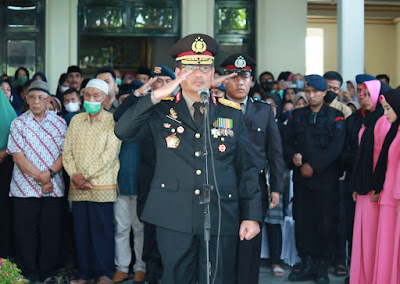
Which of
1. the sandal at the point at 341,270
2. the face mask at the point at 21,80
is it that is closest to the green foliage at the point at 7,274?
the sandal at the point at 341,270

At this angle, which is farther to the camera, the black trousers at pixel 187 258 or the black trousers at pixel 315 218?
the black trousers at pixel 315 218

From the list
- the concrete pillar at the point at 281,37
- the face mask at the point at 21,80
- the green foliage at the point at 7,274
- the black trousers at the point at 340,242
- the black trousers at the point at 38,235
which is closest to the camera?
the green foliage at the point at 7,274

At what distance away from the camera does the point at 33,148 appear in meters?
6.31

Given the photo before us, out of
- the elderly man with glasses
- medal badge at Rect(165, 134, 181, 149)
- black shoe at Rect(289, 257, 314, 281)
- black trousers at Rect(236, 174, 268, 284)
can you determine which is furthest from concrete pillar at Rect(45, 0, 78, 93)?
medal badge at Rect(165, 134, 181, 149)

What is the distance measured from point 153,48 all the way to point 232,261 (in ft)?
47.2

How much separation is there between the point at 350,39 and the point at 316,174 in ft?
12.7

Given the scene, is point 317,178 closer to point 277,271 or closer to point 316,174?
point 316,174

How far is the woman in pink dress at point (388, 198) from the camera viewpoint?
531 cm

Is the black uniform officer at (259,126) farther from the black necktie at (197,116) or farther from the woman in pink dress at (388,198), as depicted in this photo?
the black necktie at (197,116)

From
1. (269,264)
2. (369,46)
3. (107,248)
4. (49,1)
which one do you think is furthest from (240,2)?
(369,46)

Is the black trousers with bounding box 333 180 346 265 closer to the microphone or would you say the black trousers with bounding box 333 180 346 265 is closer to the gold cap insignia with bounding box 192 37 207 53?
the gold cap insignia with bounding box 192 37 207 53

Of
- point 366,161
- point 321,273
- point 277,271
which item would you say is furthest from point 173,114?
point 277,271

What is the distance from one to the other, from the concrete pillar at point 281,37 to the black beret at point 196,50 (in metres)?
8.68

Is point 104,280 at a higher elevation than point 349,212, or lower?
lower
